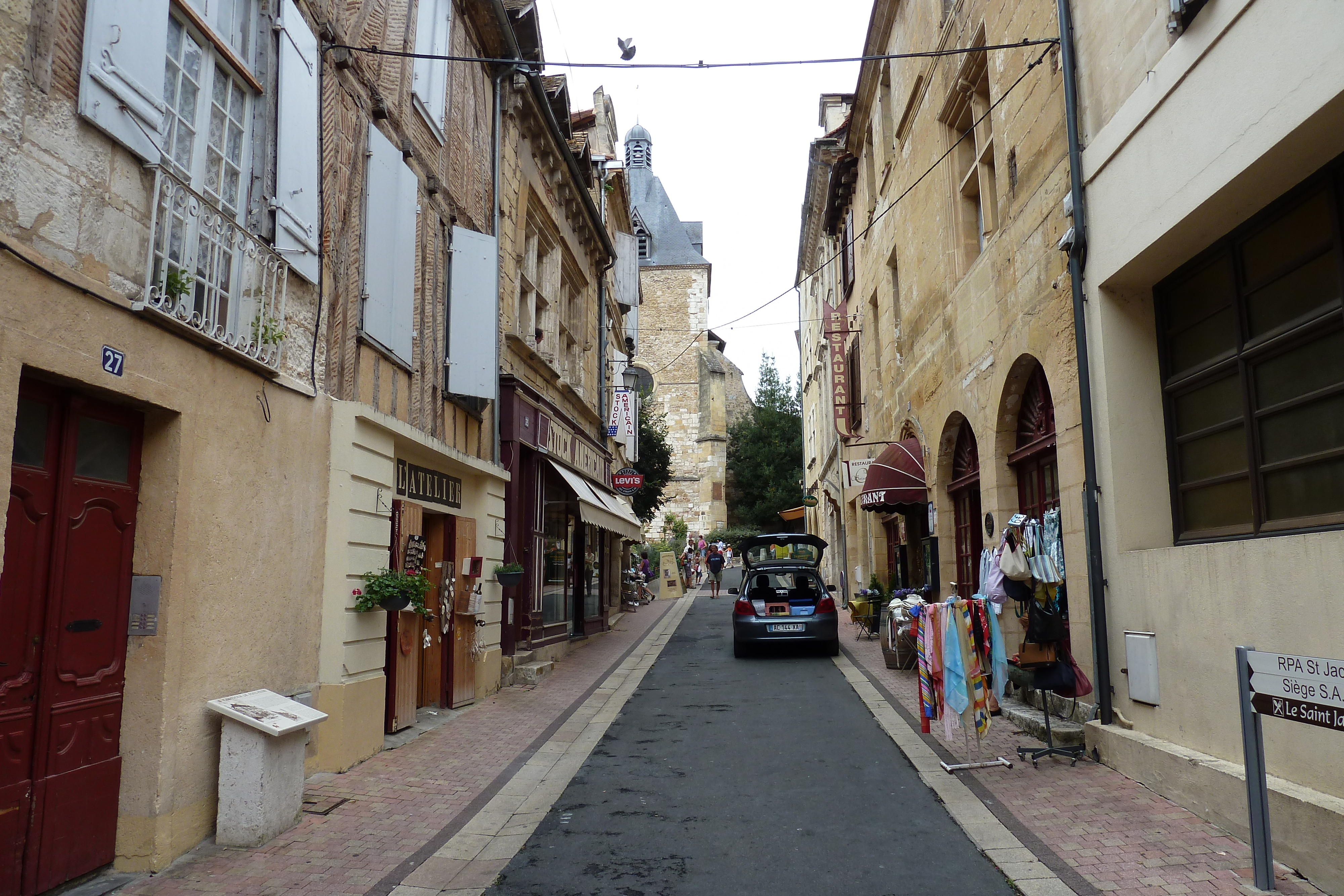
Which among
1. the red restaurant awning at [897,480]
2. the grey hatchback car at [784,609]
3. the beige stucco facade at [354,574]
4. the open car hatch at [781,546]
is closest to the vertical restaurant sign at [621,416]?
the open car hatch at [781,546]

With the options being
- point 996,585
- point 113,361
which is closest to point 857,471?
point 996,585

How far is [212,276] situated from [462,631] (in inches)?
203

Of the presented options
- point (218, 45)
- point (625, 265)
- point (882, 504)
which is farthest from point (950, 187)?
point (625, 265)

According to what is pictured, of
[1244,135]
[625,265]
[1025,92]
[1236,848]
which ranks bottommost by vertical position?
[1236,848]

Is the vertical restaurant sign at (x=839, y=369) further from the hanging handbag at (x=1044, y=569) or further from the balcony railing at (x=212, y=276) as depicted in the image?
the balcony railing at (x=212, y=276)

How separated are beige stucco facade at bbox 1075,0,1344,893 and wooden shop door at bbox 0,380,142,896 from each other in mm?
5759

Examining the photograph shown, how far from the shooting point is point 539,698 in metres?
9.90

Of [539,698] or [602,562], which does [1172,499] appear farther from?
[602,562]

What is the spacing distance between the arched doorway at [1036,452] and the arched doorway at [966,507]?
48.6 inches

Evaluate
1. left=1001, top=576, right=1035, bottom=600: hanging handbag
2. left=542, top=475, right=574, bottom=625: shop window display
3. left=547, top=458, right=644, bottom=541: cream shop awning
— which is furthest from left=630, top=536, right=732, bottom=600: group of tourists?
left=1001, top=576, right=1035, bottom=600: hanging handbag

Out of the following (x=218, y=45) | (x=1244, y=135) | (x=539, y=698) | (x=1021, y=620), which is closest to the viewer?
(x=1244, y=135)

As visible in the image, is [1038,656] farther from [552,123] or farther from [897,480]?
[552,123]

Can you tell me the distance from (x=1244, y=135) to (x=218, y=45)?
5.83m

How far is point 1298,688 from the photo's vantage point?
3.80 meters
